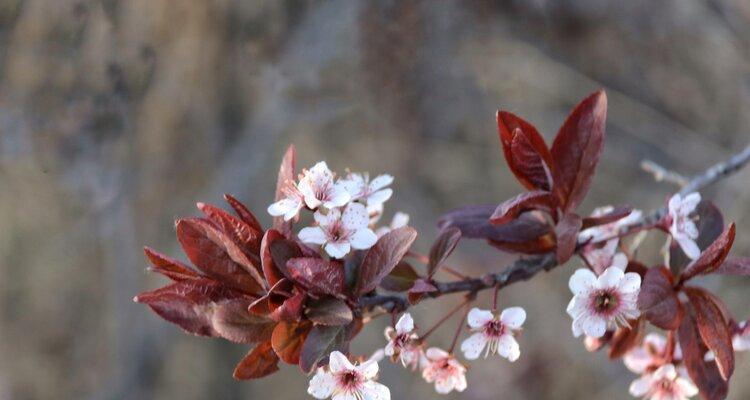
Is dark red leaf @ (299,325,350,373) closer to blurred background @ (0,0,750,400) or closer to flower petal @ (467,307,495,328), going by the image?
flower petal @ (467,307,495,328)

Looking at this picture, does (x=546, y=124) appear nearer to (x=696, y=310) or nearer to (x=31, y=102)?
(x=31, y=102)

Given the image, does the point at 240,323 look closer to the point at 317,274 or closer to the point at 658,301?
the point at 317,274

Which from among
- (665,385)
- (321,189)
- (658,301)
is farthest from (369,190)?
(665,385)

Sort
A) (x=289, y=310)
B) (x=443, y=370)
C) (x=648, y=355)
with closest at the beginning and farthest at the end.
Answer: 1. (x=289, y=310)
2. (x=443, y=370)
3. (x=648, y=355)

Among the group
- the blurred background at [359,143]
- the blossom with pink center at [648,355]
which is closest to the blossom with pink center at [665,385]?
the blossom with pink center at [648,355]

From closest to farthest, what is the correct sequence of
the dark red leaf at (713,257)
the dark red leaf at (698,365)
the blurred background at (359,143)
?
the dark red leaf at (713,257)
the dark red leaf at (698,365)
the blurred background at (359,143)

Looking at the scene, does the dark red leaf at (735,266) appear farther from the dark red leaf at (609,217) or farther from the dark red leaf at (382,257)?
the dark red leaf at (382,257)
